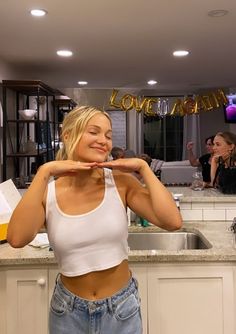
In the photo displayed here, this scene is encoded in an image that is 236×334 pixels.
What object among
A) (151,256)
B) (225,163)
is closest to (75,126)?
(151,256)

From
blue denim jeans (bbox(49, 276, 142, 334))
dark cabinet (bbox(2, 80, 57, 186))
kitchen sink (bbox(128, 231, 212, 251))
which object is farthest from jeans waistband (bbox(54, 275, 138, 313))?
dark cabinet (bbox(2, 80, 57, 186))

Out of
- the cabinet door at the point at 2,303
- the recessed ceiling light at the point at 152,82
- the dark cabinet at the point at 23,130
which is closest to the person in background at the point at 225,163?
the cabinet door at the point at 2,303

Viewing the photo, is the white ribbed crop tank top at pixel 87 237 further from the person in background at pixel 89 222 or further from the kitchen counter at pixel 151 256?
the kitchen counter at pixel 151 256

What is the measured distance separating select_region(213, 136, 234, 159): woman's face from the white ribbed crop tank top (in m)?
1.65

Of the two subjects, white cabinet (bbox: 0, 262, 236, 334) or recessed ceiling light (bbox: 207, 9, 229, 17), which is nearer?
white cabinet (bbox: 0, 262, 236, 334)

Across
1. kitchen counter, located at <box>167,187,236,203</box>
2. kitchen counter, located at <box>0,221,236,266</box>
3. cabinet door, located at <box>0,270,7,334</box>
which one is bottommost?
cabinet door, located at <box>0,270,7,334</box>

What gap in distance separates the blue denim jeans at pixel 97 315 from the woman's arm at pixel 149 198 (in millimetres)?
253

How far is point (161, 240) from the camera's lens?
2467mm

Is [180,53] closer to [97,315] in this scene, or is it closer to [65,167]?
[65,167]

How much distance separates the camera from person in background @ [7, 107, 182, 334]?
123cm

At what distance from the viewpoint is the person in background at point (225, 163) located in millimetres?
2629

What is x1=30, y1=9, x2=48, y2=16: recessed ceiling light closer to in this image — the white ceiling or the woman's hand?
the white ceiling

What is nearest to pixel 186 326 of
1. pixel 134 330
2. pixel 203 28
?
pixel 134 330

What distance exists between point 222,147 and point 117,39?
4.55 ft
